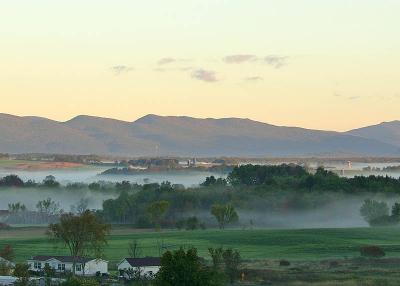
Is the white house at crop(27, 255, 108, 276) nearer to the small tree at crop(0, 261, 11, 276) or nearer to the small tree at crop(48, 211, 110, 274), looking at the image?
the small tree at crop(48, 211, 110, 274)

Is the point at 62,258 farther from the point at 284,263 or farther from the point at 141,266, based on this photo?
the point at 284,263

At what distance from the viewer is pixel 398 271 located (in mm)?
102500

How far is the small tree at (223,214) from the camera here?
596 feet

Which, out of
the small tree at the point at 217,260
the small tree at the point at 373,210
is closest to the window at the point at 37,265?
the small tree at the point at 217,260

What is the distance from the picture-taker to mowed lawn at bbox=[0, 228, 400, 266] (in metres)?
126

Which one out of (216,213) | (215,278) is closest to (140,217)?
(216,213)

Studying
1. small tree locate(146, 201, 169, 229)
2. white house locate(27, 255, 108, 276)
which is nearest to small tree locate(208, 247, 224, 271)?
white house locate(27, 255, 108, 276)

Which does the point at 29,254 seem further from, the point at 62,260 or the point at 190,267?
the point at 190,267

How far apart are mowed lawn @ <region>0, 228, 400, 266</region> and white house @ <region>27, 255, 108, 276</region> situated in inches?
247

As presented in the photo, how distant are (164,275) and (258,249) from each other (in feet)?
183

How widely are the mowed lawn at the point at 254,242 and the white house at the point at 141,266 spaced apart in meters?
11.9

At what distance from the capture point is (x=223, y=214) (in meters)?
182

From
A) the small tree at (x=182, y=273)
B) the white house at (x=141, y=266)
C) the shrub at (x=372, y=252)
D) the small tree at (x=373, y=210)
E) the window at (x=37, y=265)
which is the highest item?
the small tree at (x=373, y=210)

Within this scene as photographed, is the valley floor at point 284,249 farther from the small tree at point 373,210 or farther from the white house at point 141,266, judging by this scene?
the small tree at point 373,210
